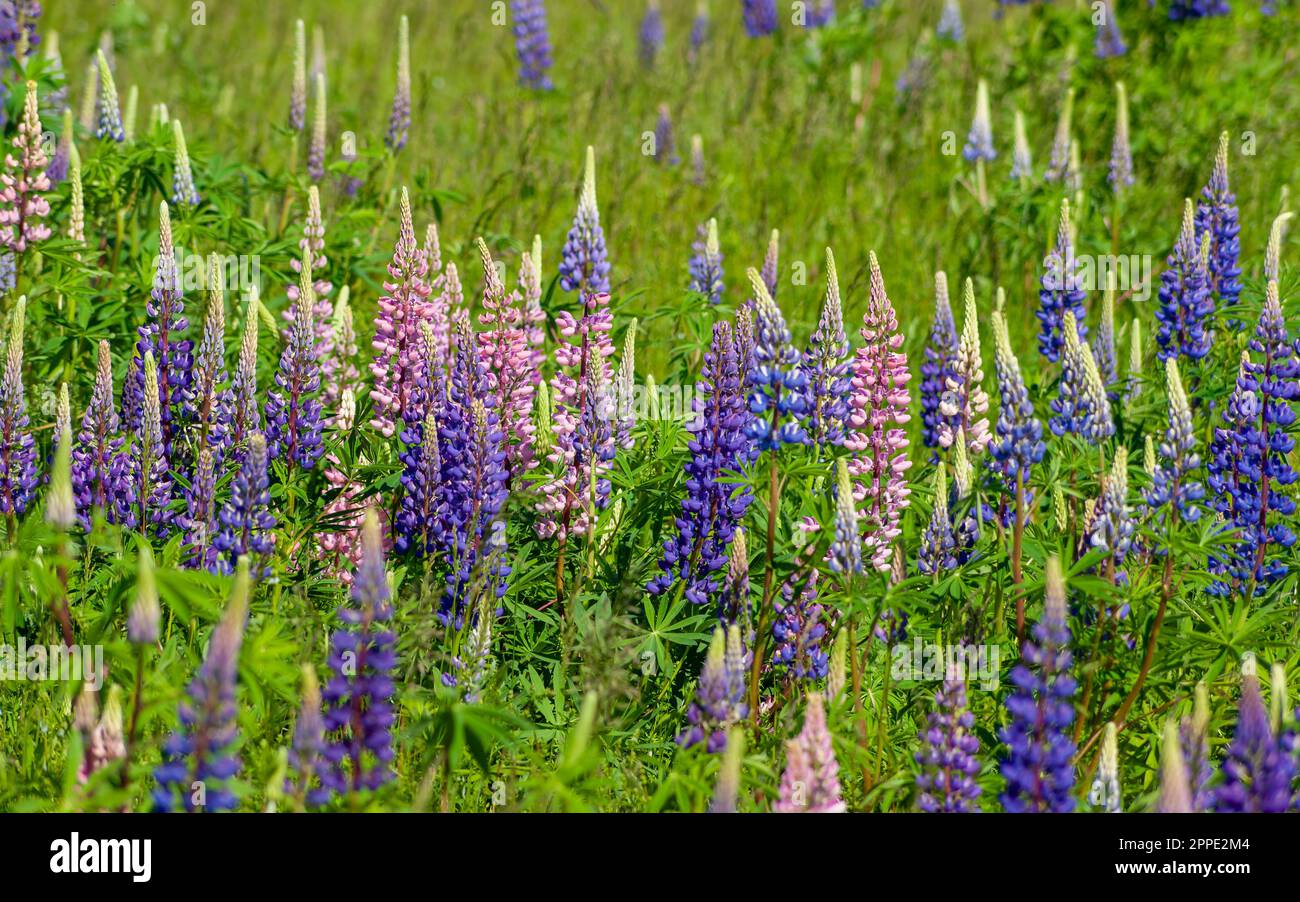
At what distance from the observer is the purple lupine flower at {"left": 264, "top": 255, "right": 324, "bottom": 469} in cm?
402

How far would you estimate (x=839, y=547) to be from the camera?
337 centimetres

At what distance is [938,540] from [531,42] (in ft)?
16.3

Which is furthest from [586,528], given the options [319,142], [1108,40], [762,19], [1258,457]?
[762,19]

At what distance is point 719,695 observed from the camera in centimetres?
309

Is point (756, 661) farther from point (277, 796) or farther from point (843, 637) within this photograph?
point (277, 796)

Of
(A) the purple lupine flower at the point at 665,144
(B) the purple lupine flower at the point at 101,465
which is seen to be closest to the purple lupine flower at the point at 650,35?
(A) the purple lupine flower at the point at 665,144

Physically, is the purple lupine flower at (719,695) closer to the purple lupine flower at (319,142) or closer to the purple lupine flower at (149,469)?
the purple lupine flower at (149,469)

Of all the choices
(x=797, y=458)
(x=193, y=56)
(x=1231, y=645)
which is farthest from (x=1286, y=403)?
(x=193, y=56)

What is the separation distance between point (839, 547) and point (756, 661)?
34 cm

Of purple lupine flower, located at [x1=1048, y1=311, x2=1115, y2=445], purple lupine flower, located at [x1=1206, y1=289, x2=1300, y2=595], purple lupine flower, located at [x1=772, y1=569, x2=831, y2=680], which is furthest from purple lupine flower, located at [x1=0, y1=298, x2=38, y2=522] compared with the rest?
purple lupine flower, located at [x1=1206, y1=289, x2=1300, y2=595]

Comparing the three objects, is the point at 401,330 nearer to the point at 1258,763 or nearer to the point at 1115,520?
the point at 1115,520

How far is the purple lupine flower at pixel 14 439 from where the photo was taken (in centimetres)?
381

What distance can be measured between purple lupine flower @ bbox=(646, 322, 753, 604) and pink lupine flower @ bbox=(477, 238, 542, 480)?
1.80ft

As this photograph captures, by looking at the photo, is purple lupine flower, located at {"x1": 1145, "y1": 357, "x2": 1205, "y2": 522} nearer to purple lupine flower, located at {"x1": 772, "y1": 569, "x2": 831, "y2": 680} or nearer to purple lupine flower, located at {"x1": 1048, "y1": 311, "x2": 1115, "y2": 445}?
purple lupine flower, located at {"x1": 1048, "y1": 311, "x2": 1115, "y2": 445}
